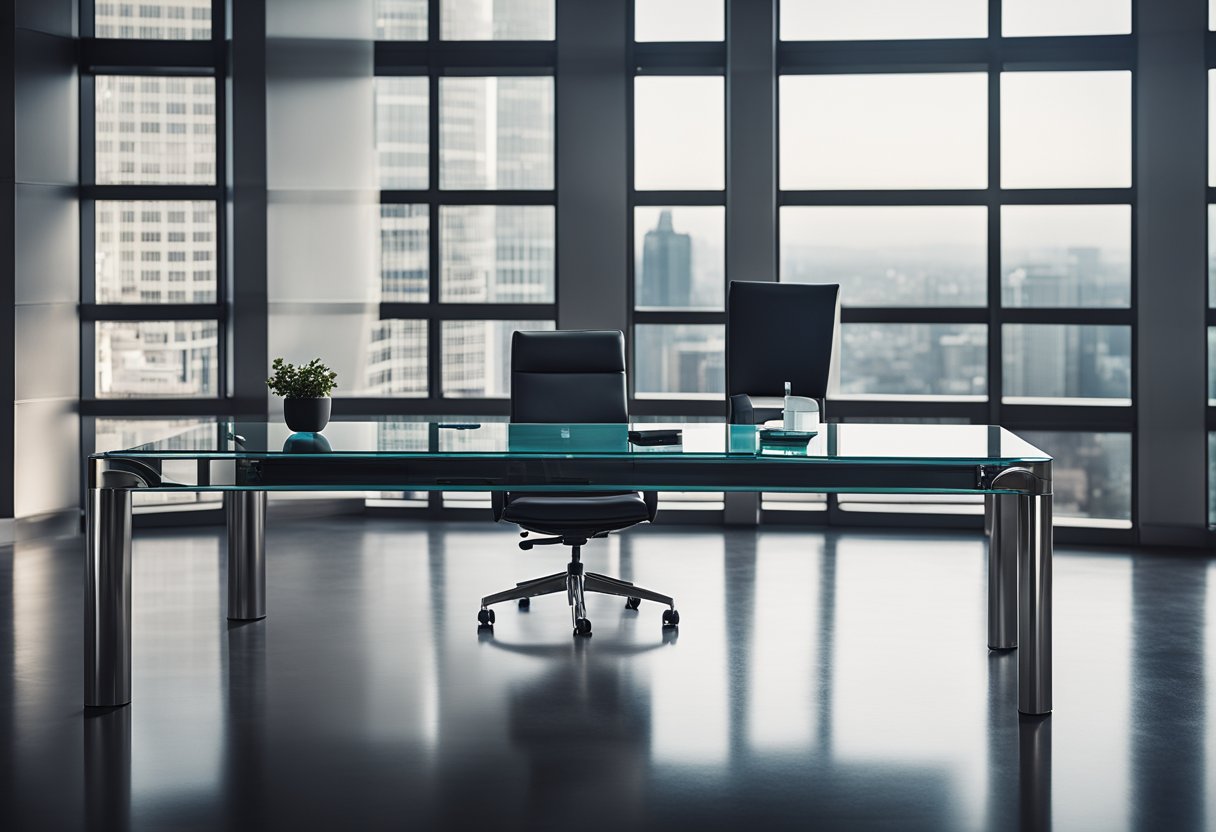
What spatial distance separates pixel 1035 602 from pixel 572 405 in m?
2.15

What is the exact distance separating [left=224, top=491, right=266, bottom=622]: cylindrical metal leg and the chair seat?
1027mm

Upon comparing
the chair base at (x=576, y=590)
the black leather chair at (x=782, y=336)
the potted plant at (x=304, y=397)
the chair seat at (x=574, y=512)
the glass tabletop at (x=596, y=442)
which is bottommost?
the chair base at (x=576, y=590)

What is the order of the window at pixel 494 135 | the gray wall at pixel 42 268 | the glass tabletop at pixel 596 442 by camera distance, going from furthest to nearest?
the window at pixel 494 135 < the gray wall at pixel 42 268 < the glass tabletop at pixel 596 442

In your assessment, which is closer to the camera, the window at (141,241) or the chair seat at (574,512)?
the chair seat at (574,512)

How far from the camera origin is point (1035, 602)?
147 inches

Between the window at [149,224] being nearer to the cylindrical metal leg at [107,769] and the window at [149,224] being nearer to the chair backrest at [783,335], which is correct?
the chair backrest at [783,335]

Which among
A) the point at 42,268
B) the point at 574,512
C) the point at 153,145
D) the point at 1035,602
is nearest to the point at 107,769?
the point at 574,512

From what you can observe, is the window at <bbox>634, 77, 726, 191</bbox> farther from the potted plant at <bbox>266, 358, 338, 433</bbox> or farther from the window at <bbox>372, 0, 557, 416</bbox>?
the potted plant at <bbox>266, 358, 338, 433</bbox>

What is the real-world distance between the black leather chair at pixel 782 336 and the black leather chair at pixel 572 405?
32.0 inches

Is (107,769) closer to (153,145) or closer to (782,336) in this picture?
(782,336)

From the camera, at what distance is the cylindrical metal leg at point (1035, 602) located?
145 inches

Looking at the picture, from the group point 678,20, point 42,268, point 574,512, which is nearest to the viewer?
point 574,512

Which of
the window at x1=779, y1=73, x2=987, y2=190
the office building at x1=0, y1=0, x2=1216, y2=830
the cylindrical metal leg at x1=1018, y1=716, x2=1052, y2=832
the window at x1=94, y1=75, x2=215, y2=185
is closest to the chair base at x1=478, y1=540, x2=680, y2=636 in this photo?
the office building at x1=0, y1=0, x2=1216, y2=830

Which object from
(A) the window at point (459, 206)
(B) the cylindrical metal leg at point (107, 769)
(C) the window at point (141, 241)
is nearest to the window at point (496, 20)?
(A) the window at point (459, 206)
